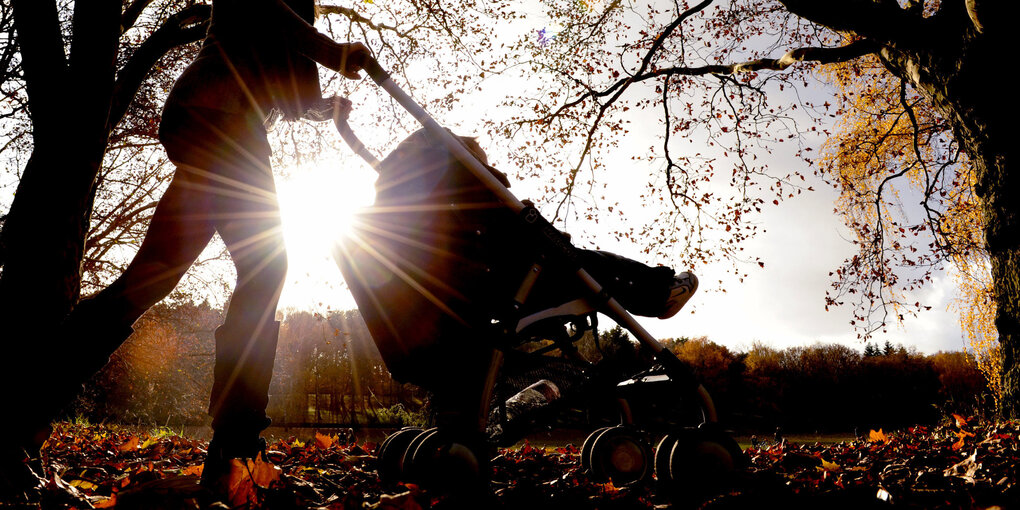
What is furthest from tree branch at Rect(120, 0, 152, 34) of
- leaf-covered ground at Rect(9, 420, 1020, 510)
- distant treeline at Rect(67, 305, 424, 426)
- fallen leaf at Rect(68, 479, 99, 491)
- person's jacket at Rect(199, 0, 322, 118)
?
distant treeline at Rect(67, 305, 424, 426)

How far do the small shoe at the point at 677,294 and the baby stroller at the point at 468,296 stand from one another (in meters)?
0.20

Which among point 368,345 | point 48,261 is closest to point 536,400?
point 48,261

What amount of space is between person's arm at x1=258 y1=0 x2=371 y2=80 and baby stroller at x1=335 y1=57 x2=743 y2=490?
9 cm

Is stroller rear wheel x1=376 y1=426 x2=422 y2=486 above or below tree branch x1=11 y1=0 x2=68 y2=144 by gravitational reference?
below

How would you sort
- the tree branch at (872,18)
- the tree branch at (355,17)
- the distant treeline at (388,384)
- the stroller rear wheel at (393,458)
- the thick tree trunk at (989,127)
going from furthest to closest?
the distant treeline at (388,384)
the tree branch at (355,17)
the tree branch at (872,18)
the thick tree trunk at (989,127)
the stroller rear wheel at (393,458)

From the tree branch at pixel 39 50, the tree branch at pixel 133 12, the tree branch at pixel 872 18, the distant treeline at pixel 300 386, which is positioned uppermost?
the tree branch at pixel 133 12

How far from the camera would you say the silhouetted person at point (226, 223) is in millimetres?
1671

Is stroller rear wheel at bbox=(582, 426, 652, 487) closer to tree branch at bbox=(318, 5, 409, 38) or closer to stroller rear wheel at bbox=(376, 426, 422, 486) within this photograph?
stroller rear wheel at bbox=(376, 426, 422, 486)

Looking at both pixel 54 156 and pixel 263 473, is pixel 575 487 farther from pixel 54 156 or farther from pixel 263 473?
pixel 54 156

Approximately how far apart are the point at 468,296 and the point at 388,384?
36.2 meters

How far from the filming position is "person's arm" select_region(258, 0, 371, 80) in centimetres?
201

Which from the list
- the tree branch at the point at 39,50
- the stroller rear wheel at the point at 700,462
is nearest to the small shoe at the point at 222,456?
the stroller rear wheel at the point at 700,462

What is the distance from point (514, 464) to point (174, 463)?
212 cm

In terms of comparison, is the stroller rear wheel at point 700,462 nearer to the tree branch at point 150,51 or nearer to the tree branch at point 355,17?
the tree branch at point 150,51
